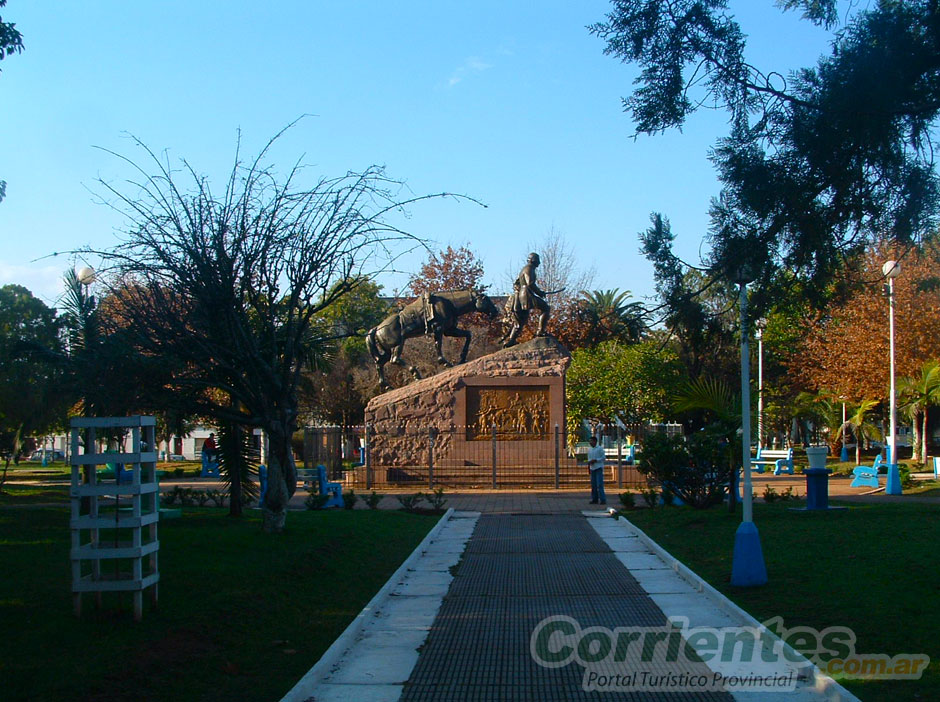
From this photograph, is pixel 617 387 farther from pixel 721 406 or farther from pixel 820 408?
pixel 721 406

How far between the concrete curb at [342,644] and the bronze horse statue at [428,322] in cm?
1787

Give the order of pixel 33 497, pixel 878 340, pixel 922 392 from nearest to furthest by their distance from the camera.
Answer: pixel 33 497 < pixel 922 392 < pixel 878 340

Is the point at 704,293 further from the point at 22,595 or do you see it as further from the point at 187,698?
the point at 22,595

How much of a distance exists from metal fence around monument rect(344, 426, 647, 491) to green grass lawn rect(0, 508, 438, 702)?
14.0 m

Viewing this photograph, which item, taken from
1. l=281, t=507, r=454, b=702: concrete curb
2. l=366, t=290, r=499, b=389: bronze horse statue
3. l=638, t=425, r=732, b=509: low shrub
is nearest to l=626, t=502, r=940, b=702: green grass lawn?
l=638, t=425, r=732, b=509: low shrub

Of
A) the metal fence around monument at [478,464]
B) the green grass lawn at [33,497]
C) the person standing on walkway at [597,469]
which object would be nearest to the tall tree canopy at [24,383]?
the green grass lawn at [33,497]

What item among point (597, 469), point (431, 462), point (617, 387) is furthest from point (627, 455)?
point (597, 469)

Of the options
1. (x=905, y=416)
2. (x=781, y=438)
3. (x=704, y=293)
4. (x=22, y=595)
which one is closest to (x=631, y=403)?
(x=905, y=416)

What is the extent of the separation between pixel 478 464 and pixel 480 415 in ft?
5.15

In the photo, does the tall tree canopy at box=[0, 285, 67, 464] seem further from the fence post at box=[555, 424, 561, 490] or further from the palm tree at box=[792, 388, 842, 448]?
the palm tree at box=[792, 388, 842, 448]

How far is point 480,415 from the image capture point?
28719 mm

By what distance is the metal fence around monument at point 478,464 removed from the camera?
27.2 m

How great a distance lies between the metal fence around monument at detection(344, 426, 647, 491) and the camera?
27234 millimetres

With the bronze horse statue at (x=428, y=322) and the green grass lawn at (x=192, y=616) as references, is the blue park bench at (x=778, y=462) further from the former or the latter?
the green grass lawn at (x=192, y=616)
